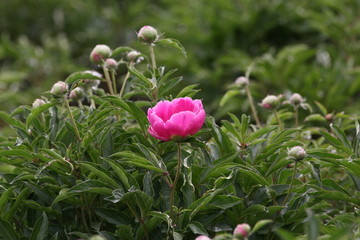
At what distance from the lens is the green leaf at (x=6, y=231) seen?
1.43 metres

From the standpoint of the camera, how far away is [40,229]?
141 cm

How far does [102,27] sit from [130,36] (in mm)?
237

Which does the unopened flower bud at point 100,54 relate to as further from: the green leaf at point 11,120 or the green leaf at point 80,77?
the green leaf at point 11,120

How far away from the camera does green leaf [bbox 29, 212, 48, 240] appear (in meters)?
1.41

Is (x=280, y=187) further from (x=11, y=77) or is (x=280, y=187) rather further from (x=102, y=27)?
(x=102, y=27)

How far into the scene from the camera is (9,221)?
4.92 ft

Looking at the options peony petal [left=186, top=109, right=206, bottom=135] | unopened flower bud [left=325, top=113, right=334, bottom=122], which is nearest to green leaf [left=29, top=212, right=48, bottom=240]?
peony petal [left=186, top=109, right=206, bottom=135]

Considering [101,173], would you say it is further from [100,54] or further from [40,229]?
[100,54]

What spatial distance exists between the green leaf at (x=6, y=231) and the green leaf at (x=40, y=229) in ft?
0.18

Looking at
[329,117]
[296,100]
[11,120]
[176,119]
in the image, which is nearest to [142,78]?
[176,119]

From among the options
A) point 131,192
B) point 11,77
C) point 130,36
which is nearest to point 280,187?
point 131,192

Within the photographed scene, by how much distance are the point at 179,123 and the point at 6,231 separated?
0.46m

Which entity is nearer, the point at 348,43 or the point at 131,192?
the point at 131,192

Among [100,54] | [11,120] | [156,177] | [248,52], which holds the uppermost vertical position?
[100,54]
